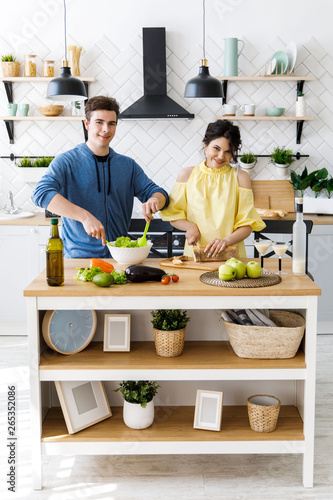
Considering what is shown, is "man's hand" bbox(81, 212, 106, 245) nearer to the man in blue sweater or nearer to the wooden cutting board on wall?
the man in blue sweater

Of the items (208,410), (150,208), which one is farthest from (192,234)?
(208,410)

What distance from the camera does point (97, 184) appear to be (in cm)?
306

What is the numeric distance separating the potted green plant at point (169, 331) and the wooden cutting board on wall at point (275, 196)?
288 cm

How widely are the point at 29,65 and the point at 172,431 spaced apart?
12.0 ft

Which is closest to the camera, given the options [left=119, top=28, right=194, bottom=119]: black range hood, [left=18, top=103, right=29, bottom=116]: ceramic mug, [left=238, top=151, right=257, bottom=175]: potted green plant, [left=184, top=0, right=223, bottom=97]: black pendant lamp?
[left=184, top=0, right=223, bottom=97]: black pendant lamp

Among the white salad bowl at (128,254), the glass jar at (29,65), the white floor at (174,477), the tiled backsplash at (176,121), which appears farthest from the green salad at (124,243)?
the glass jar at (29,65)

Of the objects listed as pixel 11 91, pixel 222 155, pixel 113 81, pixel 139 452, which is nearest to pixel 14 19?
pixel 11 91

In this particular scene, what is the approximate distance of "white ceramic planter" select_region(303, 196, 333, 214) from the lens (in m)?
4.98

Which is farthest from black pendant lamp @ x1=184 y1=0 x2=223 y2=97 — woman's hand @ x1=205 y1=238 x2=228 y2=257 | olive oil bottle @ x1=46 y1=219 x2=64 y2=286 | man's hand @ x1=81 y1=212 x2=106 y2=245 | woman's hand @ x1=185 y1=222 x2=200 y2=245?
olive oil bottle @ x1=46 y1=219 x2=64 y2=286

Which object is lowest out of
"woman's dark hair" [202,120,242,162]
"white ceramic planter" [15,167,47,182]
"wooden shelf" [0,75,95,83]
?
"white ceramic planter" [15,167,47,182]

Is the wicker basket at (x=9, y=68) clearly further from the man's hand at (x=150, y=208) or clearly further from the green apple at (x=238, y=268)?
the green apple at (x=238, y=268)

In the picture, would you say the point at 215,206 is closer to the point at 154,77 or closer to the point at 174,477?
the point at 174,477

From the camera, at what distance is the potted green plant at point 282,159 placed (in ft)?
16.9

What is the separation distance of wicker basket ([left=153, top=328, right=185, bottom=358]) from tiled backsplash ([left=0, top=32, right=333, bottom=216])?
2.86 meters
